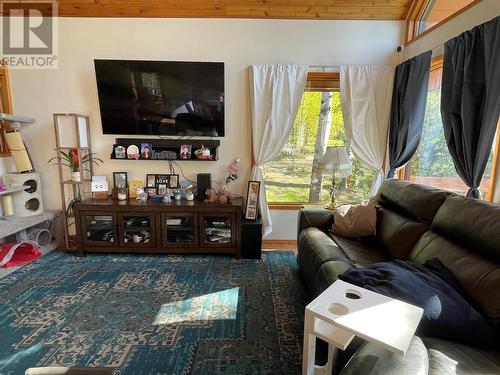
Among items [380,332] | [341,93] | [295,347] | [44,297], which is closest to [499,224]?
[380,332]

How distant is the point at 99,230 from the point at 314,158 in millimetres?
2683

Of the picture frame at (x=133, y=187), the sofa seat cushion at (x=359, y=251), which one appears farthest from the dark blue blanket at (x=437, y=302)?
the picture frame at (x=133, y=187)

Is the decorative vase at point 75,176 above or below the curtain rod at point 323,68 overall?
below

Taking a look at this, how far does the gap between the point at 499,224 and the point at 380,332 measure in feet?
3.25

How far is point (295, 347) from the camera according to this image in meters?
1.84

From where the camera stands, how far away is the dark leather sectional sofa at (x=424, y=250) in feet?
3.22

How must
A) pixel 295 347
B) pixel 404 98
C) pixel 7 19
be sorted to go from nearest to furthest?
pixel 295 347
pixel 404 98
pixel 7 19

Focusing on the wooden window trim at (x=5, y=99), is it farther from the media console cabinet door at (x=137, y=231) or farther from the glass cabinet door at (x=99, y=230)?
the media console cabinet door at (x=137, y=231)

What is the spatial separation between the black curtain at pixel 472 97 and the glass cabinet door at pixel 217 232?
220 cm

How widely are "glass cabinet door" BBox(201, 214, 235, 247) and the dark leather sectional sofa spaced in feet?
2.66

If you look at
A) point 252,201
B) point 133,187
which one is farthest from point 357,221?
point 133,187

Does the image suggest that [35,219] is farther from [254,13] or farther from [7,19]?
[254,13]

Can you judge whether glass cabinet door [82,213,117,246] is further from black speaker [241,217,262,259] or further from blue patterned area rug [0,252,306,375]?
black speaker [241,217,262,259]

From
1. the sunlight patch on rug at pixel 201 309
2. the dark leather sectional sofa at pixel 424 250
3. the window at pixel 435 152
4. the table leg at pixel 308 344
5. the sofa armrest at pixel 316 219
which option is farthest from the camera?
the sofa armrest at pixel 316 219
